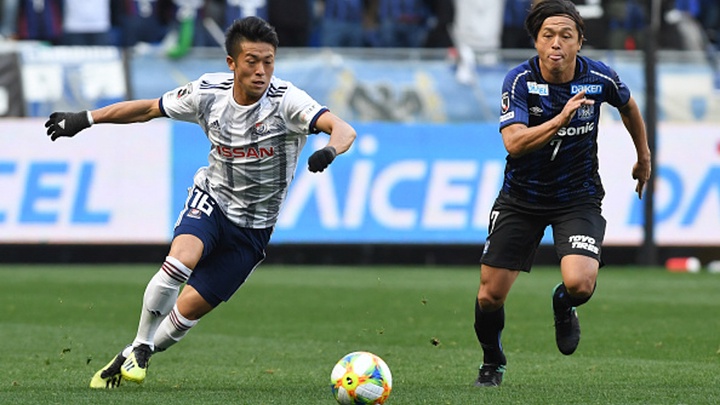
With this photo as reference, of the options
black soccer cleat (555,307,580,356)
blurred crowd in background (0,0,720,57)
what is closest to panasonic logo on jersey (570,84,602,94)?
black soccer cleat (555,307,580,356)

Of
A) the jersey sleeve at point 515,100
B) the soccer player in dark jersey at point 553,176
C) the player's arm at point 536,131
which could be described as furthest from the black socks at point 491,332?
the jersey sleeve at point 515,100

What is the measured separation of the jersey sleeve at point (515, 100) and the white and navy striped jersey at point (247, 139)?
107 centimetres

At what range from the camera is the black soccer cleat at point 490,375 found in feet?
28.0

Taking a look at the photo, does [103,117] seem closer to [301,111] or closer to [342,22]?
[301,111]

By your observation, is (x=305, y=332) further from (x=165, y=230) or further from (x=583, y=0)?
(x=583, y=0)

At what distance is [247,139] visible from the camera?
8367mm

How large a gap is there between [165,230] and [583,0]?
667 cm

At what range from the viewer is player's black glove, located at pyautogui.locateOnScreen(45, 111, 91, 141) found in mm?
8391

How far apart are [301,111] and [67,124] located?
142cm

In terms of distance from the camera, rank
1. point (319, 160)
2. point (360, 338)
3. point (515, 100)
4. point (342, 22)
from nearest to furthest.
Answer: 1. point (319, 160)
2. point (515, 100)
3. point (360, 338)
4. point (342, 22)

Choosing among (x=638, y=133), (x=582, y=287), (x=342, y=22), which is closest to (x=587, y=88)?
(x=638, y=133)

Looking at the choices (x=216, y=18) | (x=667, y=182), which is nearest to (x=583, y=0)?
(x=667, y=182)

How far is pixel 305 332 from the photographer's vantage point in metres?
12.1

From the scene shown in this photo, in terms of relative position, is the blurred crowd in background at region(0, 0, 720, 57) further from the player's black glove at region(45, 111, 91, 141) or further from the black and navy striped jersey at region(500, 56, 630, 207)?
the black and navy striped jersey at region(500, 56, 630, 207)
